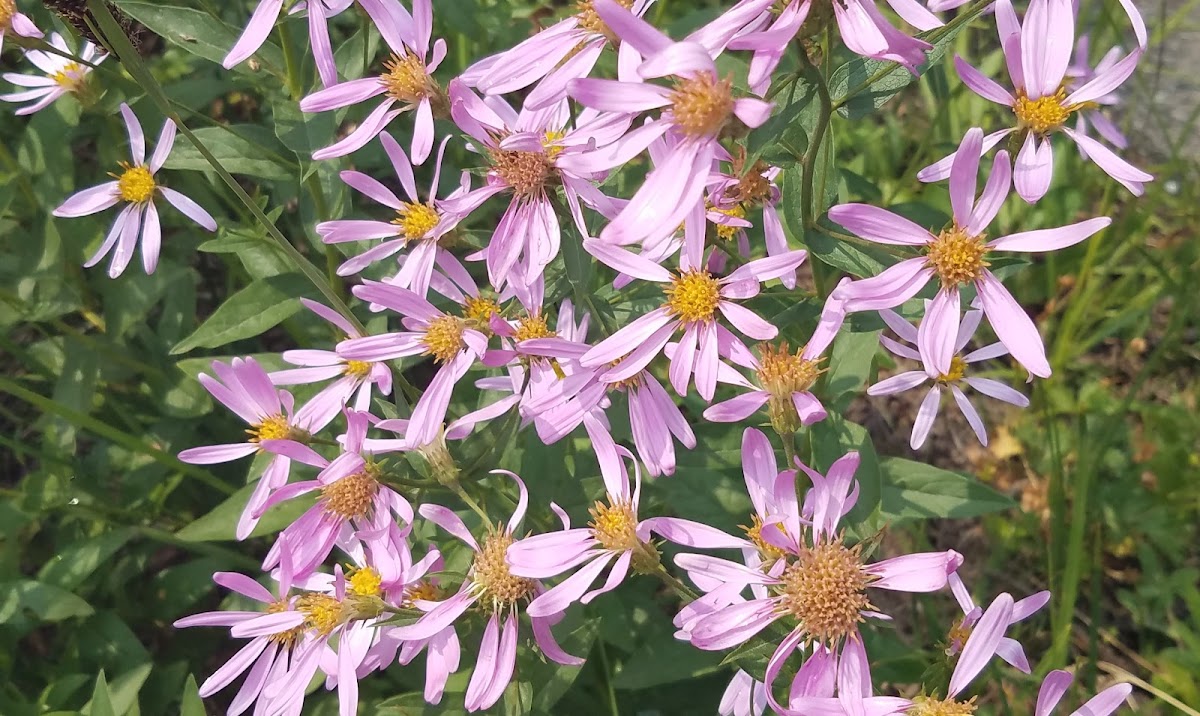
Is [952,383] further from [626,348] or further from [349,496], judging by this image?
[349,496]

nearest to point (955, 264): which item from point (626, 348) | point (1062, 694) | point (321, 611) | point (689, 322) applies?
point (689, 322)

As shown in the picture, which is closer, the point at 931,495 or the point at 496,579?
the point at 496,579

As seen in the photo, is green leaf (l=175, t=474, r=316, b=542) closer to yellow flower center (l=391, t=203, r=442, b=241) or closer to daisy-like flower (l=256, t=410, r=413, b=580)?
daisy-like flower (l=256, t=410, r=413, b=580)

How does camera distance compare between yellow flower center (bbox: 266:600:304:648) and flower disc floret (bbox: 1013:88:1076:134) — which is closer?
flower disc floret (bbox: 1013:88:1076:134)

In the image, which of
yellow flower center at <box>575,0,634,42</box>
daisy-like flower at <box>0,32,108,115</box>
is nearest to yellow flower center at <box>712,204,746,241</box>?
yellow flower center at <box>575,0,634,42</box>

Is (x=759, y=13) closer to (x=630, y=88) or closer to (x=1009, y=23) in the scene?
(x=630, y=88)

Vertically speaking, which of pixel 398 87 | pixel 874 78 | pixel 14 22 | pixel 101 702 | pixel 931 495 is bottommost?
pixel 101 702

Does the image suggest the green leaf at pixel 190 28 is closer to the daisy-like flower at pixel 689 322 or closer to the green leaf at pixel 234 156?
the green leaf at pixel 234 156

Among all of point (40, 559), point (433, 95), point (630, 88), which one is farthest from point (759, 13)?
point (40, 559)
